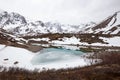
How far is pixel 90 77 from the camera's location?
20.5 metres

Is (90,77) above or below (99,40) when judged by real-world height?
below

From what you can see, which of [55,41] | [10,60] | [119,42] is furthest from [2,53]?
[119,42]

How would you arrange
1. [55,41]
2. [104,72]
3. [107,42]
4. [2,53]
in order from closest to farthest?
1. [104,72]
2. [2,53]
3. [107,42]
4. [55,41]

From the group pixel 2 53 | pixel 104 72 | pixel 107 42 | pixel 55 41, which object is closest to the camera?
pixel 104 72

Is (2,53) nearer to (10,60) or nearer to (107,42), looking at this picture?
(10,60)

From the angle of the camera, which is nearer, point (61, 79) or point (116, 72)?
point (61, 79)

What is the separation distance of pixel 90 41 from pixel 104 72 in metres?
73.5

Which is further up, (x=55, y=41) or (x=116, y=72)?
(x=55, y=41)

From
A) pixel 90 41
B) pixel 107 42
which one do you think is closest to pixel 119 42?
pixel 107 42

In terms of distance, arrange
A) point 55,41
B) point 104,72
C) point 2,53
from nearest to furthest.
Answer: point 104,72
point 2,53
point 55,41

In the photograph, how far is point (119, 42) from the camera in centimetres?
9219

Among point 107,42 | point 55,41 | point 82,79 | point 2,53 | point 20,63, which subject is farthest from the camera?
point 55,41

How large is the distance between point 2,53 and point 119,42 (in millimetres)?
60222

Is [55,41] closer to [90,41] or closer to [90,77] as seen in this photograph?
[90,41]
